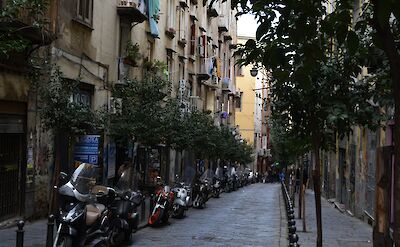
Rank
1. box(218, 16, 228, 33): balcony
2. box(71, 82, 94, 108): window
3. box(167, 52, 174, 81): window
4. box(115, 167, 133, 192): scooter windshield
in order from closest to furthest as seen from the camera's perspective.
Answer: box(115, 167, 133, 192): scooter windshield → box(71, 82, 94, 108): window → box(167, 52, 174, 81): window → box(218, 16, 228, 33): balcony

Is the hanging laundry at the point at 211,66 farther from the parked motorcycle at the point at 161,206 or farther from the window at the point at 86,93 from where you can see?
the parked motorcycle at the point at 161,206

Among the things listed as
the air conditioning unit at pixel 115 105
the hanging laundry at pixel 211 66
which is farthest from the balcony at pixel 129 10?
the hanging laundry at pixel 211 66

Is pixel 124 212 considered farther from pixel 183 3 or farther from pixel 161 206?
pixel 183 3

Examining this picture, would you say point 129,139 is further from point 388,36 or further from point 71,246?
point 388,36

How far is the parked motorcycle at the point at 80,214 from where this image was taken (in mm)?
8766

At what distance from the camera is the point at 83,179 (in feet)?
30.3

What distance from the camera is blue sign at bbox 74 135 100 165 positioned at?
15.5 meters

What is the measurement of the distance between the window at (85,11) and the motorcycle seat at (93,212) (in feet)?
28.2

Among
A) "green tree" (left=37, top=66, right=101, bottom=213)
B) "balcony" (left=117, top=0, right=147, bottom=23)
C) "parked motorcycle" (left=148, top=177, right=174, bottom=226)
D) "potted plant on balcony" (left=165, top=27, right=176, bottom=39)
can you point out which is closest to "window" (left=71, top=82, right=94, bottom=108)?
"parked motorcycle" (left=148, top=177, right=174, bottom=226)

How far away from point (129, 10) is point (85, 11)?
11.2ft

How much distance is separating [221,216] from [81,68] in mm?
6584

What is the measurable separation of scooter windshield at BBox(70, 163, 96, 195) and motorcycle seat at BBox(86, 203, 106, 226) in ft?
1.16

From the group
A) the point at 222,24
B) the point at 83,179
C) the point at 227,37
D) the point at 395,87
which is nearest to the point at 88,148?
the point at 83,179

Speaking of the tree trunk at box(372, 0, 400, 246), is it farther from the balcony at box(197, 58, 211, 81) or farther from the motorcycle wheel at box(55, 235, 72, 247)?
the balcony at box(197, 58, 211, 81)
